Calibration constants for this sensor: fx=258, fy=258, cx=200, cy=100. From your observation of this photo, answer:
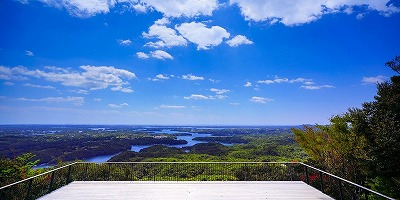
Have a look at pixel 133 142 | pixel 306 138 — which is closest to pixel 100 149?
pixel 133 142

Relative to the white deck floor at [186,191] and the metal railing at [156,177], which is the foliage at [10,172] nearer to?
the metal railing at [156,177]

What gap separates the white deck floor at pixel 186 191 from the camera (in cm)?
746

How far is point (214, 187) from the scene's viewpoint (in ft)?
28.6

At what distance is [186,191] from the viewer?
8.10 m

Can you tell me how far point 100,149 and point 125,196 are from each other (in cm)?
7071

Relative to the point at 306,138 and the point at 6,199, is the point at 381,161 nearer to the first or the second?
the point at 306,138

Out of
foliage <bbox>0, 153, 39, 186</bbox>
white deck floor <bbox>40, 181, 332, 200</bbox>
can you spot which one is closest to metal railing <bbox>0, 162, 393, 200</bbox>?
white deck floor <bbox>40, 181, 332, 200</bbox>

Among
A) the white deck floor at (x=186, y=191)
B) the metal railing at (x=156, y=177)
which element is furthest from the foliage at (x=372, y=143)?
the white deck floor at (x=186, y=191)

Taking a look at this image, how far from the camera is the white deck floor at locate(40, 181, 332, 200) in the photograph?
7464 millimetres

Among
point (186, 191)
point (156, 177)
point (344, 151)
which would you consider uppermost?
point (344, 151)

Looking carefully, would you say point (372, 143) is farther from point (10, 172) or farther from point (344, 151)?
point (10, 172)

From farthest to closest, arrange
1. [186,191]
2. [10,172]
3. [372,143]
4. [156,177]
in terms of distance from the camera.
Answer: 1. [156,177]
2. [372,143]
3. [10,172]
4. [186,191]

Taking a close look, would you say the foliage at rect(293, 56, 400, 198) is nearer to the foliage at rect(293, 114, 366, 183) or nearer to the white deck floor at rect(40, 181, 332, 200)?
the foliage at rect(293, 114, 366, 183)

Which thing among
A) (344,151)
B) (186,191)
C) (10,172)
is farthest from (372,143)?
(10,172)
